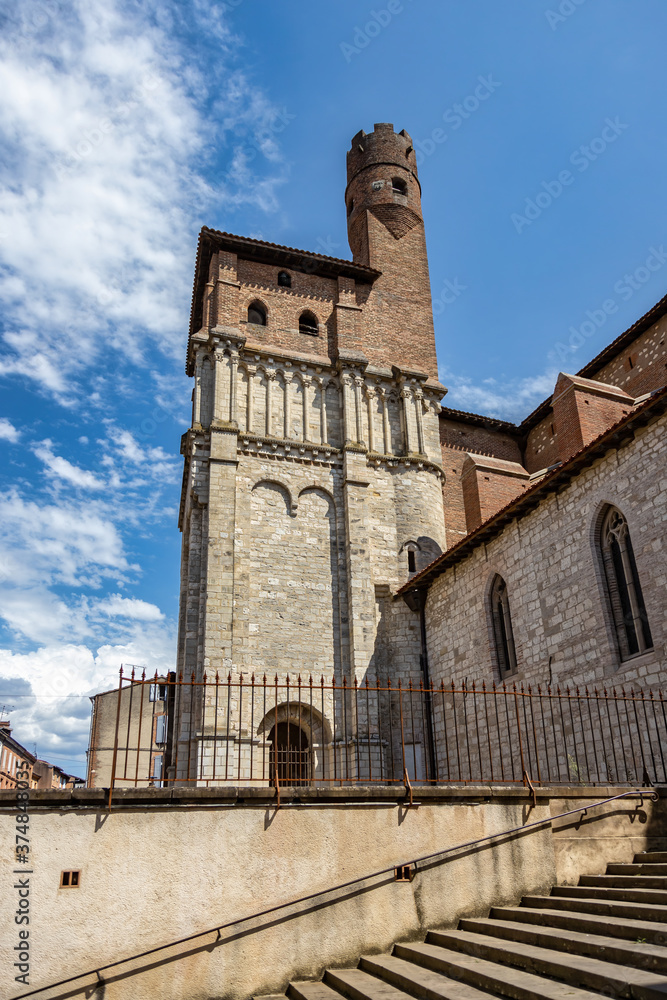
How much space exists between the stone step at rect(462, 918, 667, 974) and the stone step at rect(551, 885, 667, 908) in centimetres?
73

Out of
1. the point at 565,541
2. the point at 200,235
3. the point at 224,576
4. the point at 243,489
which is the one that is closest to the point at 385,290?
the point at 200,235

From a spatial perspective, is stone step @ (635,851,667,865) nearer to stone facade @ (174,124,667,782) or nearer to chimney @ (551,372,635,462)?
stone facade @ (174,124,667,782)

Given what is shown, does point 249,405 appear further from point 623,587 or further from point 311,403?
point 623,587

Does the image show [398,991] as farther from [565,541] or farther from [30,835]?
[565,541]

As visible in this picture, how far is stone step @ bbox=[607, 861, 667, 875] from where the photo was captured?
295 inches

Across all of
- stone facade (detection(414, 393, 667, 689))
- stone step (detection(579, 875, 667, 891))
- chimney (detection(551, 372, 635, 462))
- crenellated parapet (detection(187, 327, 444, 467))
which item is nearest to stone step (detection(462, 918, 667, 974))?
stone step (detection(579, 875, 667, 891))

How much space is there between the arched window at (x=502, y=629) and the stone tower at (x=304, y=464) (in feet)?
12.7

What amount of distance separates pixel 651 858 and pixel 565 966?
119 inches

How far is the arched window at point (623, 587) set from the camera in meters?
12.5

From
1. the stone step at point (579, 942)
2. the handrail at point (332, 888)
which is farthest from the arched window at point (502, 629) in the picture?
the stone step at point (579, 942)

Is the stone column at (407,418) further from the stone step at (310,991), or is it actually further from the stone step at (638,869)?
the stone step at (310,991)

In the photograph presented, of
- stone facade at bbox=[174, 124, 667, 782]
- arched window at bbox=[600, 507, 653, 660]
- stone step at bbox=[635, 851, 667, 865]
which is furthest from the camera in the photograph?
stone facade at bbox=[174, 124, 667, 782]

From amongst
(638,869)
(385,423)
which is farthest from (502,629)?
(385,423)

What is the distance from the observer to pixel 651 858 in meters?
8.05
